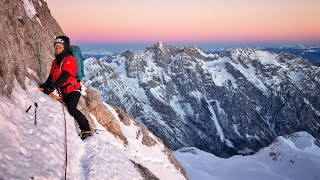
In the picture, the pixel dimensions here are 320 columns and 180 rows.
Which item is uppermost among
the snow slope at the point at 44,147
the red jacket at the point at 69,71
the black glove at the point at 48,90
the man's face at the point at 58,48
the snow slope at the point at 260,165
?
the man's face at the point at 58,48

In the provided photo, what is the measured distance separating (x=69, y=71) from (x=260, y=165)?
2571 inches


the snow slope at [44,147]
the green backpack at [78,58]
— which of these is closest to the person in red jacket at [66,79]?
the green backpack at [78,58]

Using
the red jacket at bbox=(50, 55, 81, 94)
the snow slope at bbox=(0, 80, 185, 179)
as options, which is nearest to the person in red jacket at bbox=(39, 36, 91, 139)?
the red jacket at bbox=(50, 55, 81, 94)

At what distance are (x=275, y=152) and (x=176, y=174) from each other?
56095 mm

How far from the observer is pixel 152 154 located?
31234mm

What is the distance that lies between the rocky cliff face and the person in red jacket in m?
1.36

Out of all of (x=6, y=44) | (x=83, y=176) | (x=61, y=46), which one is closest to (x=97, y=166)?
(x=83, y=176)

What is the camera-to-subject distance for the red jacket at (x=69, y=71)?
13625mm

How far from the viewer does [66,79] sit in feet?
43.9

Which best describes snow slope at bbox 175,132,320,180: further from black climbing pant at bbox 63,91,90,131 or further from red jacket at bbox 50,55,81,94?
red jacket at bbox 50,55,81,94

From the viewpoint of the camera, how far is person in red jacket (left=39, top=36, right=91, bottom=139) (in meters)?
13.6

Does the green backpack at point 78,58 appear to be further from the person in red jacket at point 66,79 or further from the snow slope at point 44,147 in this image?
the snow slope at point 44,147

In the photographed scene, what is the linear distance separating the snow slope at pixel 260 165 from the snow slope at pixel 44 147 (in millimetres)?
40905

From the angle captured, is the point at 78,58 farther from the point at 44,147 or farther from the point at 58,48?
the point at 44,147
